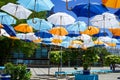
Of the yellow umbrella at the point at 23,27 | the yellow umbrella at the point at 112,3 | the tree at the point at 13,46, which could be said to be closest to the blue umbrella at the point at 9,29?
the yellow umbrella at the point at 23,27

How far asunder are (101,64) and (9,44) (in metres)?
49.2

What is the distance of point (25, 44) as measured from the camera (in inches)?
1555

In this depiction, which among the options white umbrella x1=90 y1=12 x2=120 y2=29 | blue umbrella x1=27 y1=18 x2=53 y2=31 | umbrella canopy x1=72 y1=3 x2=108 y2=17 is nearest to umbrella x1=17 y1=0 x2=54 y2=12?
umbrella canopy x1=72 y1=3 x2=108 y2=17

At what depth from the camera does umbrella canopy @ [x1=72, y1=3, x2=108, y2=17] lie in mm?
14023

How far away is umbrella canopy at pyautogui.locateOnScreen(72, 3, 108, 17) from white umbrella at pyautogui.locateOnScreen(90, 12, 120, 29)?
239 cm

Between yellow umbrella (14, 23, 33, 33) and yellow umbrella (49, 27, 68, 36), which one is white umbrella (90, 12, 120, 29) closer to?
yellow umbrella (49, 27, 68, 36)

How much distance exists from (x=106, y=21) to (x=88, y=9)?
11.4 ft

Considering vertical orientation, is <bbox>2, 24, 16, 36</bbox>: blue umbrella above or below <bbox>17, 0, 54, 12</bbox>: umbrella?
below

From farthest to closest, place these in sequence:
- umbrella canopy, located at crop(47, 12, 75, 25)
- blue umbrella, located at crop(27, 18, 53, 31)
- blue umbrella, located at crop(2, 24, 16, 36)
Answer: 1. blue umbrella, located at crop(27, 18, 53, 31)
2. blue umbrella, located at crop(2, 24, 16, 36)
3. umbrella canopy, located at crop(47, 12, 75, 25)

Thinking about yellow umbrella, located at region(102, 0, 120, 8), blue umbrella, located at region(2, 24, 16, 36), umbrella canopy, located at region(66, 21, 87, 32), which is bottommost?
yellow umbrella, located at region(102, 0, 120, 8)

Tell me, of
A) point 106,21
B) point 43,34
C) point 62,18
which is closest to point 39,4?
point 62,18

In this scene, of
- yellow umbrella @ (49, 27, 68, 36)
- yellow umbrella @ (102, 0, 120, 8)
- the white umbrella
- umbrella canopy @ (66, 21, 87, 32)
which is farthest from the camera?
umbrella canopy @ (66, 21, 87, 32)

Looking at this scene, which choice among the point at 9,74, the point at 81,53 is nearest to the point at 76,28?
the point at 9,74

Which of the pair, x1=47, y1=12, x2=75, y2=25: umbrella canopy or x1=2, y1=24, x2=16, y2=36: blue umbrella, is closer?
x1=47, y1=12, x2=75, y2=25: umbrella canopy
